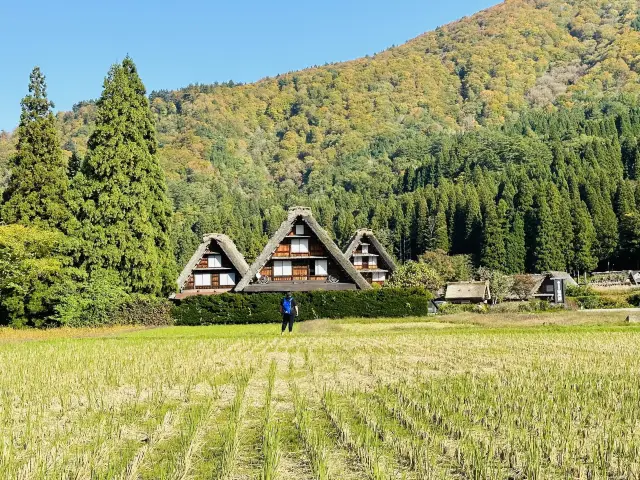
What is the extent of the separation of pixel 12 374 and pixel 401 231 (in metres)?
98.8

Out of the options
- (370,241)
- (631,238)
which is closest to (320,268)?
(370,241)

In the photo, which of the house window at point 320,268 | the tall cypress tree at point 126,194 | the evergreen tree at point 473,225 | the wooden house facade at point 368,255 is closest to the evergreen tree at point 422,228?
the evergreen tree at point 473,225

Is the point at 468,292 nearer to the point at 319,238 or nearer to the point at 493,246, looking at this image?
the point at 493,246

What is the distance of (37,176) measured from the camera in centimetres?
3359

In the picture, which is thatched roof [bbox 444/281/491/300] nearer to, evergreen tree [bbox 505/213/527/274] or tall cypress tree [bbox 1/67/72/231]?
evergreen tree [bbox 505/213/527/274]

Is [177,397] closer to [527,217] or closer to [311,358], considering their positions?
[311,358]

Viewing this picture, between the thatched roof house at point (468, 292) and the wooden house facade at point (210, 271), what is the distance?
3052 cm

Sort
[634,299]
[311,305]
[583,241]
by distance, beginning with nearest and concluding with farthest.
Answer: [311,305], [634,299], [583,241]

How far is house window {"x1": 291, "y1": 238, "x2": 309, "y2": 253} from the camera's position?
43.1 metres

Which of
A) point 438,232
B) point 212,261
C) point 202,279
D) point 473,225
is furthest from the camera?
point 438,232

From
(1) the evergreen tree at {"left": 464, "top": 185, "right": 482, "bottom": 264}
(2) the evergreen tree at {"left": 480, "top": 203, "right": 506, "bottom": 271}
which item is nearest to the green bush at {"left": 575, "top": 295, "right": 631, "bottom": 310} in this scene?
(2) the evergreen tree at {"left": 480, "top": 203, "right": 506, "bottom": 271}

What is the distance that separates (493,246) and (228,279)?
4695cm

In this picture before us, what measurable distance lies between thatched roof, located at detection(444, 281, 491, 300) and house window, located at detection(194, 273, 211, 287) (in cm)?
3200

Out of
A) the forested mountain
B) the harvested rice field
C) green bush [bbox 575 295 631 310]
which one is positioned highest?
the forested mountain
